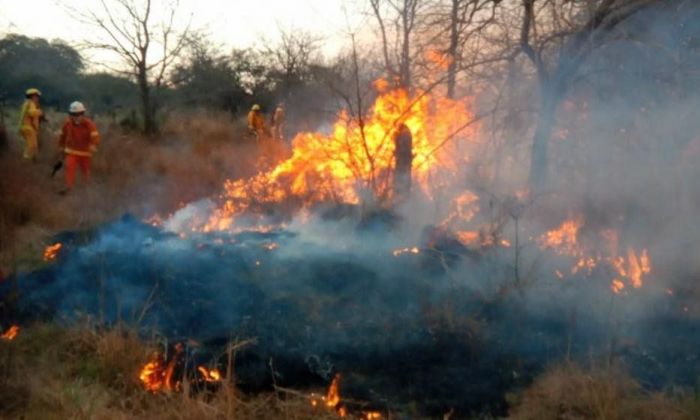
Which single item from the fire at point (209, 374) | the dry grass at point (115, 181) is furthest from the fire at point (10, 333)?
the fire at point (209, 374)

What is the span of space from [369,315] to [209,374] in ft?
5.76

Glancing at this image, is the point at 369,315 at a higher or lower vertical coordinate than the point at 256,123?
lower

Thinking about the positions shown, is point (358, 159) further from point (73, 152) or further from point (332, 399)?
point (332, 399)

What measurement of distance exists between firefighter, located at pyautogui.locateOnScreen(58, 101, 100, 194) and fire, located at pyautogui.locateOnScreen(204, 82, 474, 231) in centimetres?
261

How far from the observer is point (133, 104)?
89.5 ft

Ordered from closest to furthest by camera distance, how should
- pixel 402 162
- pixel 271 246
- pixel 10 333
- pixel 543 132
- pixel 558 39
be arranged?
pixel 10 333 < pixel 271 246 < pixel 543 132 < pixel 558 39 < pixel 402 162

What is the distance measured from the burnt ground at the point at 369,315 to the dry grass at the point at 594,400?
0.23 metres

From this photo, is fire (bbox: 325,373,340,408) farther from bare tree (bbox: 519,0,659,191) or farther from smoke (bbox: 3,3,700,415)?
bare tree (bbox: 519,0,659,191)

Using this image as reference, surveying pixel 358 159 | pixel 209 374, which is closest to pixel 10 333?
pixel 209 374

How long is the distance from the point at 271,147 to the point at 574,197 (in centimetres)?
923

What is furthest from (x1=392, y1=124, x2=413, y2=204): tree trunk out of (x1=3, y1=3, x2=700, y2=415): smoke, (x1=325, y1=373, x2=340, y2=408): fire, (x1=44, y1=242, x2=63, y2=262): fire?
(x1=325, y1=373, x2=340, y2=408): fire

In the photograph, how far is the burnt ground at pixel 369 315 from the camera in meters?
5.51

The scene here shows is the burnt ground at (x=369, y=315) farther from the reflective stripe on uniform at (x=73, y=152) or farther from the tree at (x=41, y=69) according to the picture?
the tree at (x=41, y=69)

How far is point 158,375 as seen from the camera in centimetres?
518
